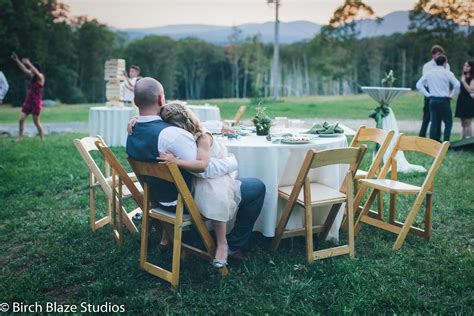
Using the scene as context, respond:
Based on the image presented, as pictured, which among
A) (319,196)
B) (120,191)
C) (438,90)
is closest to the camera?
(319,196)

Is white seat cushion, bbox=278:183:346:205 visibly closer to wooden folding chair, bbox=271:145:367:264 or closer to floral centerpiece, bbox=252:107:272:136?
wooden folding chair, bbox=271:145:367:264

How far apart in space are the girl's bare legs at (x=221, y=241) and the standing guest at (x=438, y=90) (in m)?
7.24

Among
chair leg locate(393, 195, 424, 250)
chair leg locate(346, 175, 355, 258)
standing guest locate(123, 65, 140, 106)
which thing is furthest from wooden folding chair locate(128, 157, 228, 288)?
standing guest locate(123, 65, 140, 106)

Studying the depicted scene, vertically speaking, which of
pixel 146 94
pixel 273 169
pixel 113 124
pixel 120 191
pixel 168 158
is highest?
pixel 146 94

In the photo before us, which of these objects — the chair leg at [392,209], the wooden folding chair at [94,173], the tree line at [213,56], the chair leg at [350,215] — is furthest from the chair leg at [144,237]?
the tree line at [213,56]

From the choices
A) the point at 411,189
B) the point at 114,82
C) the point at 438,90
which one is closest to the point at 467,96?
the point at 438,90

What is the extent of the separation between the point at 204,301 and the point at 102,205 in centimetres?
276

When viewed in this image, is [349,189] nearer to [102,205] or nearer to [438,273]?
[438,273]

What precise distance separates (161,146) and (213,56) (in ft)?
201

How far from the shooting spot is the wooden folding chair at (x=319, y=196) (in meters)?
3.48

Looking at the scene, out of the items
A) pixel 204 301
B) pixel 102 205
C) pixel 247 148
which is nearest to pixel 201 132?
pixel 247 148

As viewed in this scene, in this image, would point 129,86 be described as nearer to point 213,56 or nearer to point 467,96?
point 467,96

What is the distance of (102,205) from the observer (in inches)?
218

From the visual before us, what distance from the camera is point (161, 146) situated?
10.8ft
